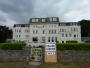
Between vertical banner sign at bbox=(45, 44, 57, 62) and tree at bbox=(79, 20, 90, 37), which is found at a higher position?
tree at bbox=(79, 20, 90, 37)

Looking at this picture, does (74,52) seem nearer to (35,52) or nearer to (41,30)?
(35,52)

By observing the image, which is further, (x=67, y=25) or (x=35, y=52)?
(x=67, y=25)

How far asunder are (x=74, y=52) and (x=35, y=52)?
3.90 m

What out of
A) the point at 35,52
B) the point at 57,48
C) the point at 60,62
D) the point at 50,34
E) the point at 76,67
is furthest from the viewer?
the point at 50,34

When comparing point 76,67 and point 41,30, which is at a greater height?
point 41,30

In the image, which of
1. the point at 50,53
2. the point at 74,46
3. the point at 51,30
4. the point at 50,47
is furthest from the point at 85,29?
the point at 50,53

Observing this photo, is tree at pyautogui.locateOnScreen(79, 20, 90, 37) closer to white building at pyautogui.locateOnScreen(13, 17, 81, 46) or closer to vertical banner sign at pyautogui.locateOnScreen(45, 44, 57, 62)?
white building at pyautogui.locateOnScreen(13, 17, 81, 46)

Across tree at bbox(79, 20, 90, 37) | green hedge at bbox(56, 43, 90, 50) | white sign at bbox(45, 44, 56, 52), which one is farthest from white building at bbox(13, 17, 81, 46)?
white sign at bbox(45, 44, 56, 52)

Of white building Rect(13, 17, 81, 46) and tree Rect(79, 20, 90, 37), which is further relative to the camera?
tree Rect(79, 20, 90, 37)

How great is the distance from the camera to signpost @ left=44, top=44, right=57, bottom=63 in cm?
1720

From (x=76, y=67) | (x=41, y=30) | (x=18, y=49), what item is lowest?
(x=76, y=67)

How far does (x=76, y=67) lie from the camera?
14641mm

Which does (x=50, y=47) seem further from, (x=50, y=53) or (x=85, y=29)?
(x=85, y=29)

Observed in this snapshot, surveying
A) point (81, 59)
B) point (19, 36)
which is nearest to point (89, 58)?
point (81, 59)
